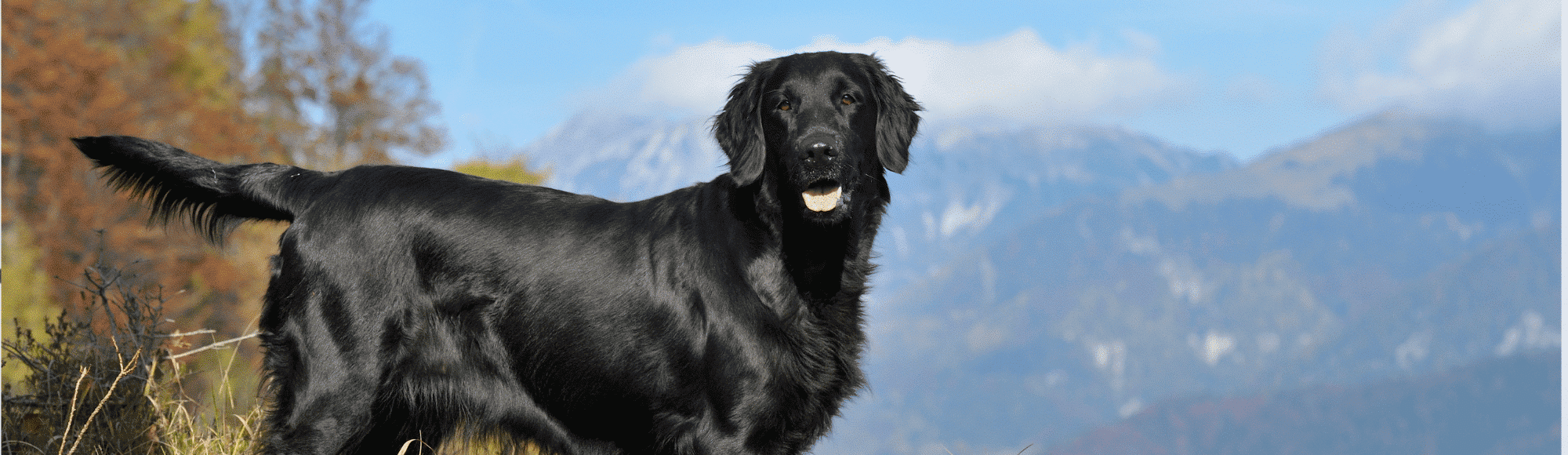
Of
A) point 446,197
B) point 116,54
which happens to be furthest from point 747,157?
point 116,54

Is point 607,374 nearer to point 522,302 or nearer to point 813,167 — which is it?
point 522,302

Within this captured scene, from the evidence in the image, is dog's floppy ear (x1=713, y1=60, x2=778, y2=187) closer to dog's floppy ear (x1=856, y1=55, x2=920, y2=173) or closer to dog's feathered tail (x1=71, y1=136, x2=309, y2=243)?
dog's floppy ear (x1=856, y1=55, x2=920, y2=173)

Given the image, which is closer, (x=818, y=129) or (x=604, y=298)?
(x=818, y=129)

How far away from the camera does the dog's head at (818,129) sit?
3768mm

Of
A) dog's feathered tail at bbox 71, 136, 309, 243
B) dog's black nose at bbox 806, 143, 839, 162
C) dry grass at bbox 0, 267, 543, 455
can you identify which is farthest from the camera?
dry grass at bbox 0, 267, 543, 455

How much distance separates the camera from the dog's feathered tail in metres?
4.29

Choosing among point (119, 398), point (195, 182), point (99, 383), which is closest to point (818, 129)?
point (195, 182)

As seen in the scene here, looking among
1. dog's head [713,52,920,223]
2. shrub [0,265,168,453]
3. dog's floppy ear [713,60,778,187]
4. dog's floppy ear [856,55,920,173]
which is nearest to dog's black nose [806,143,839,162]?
dog's head [713,52,920,223]

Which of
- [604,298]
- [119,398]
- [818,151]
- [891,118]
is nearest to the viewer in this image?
[818,151]

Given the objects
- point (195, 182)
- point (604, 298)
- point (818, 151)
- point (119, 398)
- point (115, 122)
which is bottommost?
point (119, 398)

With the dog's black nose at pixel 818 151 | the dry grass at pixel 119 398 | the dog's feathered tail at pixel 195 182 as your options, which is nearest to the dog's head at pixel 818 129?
the dog's black nose at pixel 818 151

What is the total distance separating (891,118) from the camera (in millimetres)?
4172

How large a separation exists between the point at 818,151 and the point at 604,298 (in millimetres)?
1007

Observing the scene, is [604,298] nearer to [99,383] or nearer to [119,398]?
[119,398]
